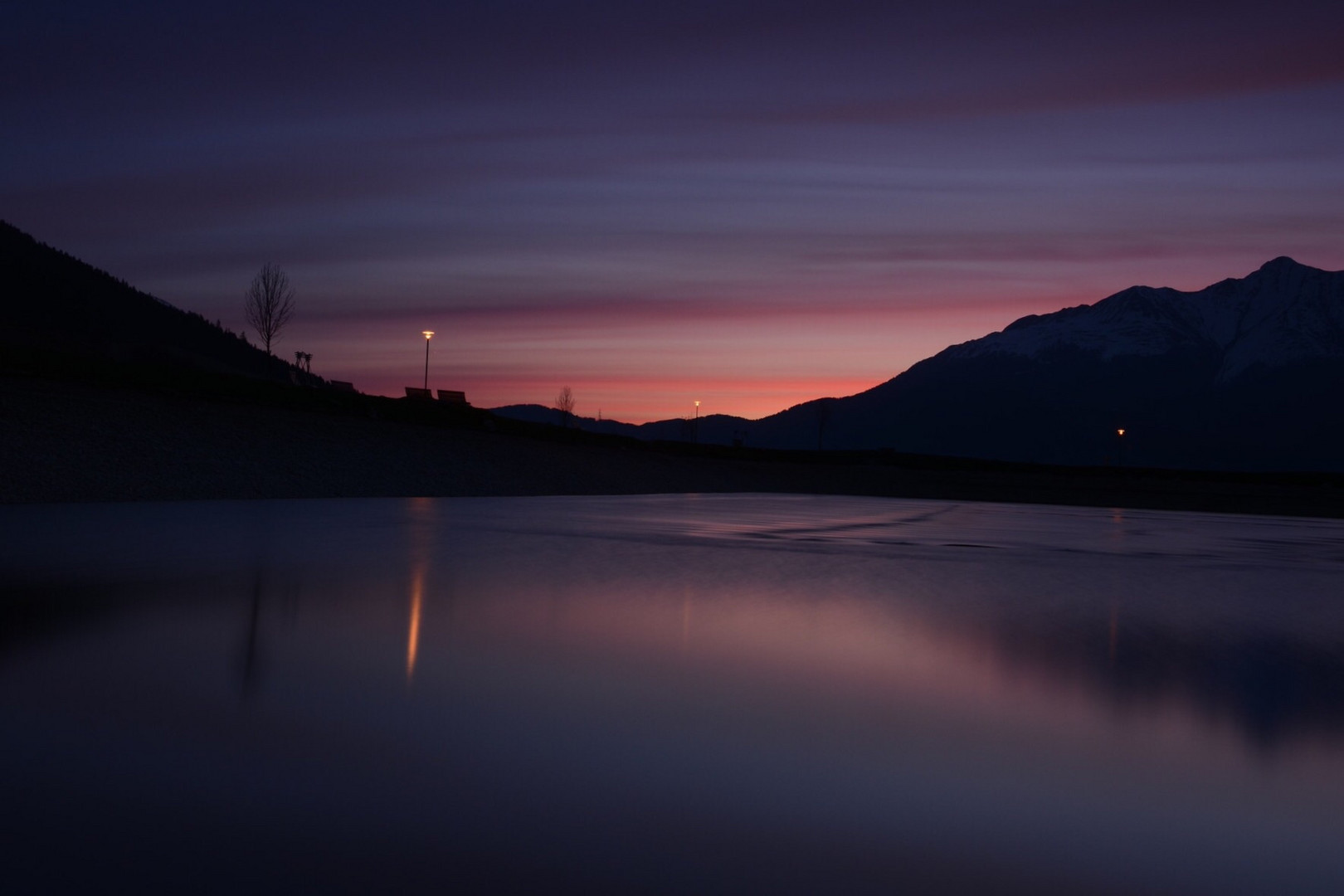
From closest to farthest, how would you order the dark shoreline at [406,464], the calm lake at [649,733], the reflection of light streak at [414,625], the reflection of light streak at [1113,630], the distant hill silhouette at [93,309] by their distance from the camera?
the calm lake at [649,733]
the reflection of light streak at [414,625]
the reflection of light streak at [1113,630]
the dark shoreline at [406,464]
the distant hill silhouette at [93,309]

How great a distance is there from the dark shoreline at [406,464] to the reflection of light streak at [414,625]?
21.2 metres

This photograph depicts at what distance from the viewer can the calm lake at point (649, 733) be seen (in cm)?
504

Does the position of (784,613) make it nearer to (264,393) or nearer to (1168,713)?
(1168,713)

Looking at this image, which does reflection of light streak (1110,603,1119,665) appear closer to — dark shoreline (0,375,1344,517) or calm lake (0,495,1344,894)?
calm lake (0,495,1344,894)

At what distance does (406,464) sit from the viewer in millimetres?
49469

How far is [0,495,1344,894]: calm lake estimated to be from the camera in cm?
504

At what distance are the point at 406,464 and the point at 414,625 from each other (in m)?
38.9

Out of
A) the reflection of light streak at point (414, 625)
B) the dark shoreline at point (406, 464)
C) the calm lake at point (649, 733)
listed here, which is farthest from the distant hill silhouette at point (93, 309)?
the calm lake at point (649, 733)

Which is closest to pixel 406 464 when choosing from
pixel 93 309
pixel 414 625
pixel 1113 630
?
pixel 414 625

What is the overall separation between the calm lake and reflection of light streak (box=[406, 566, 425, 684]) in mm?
75

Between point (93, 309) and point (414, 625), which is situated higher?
point (93, 309)

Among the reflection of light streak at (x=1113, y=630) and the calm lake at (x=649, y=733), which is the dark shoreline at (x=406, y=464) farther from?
the reflection of light streak at (x=1113, y=630)

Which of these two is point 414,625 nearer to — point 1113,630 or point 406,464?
point 1113,630

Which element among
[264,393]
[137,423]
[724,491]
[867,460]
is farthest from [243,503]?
[867,460]
